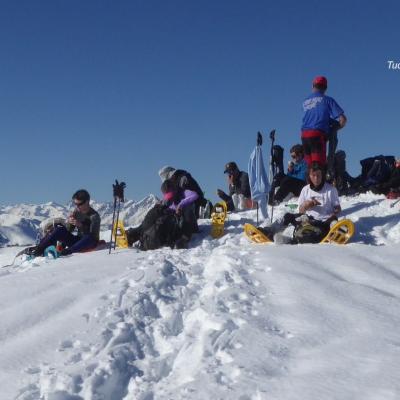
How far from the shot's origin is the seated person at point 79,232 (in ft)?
30.0

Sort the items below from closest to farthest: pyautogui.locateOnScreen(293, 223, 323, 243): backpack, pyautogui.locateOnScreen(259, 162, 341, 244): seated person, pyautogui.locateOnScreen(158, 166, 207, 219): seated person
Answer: pyautogui.locateOnScreen(293, 223, 323, 243): backpack
pyautogui.locateOnScreen(259, 162, 341, 244): seated person
pyautogui.locateOnScreen(158, 166, 207, 219): seated person

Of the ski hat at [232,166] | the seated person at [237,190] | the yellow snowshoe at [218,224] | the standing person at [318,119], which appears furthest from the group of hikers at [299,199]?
the ski hat at [232,166]

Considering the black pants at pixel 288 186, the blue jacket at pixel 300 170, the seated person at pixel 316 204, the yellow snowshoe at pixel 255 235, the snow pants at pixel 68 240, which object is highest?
the blue jacket at pixel 300 170

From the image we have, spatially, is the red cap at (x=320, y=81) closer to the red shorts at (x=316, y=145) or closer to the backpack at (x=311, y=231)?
the red shorts at (x=316, y=145)

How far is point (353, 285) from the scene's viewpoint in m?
5.10

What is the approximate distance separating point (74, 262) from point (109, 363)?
3.79 m

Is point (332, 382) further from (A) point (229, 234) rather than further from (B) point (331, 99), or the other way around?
(B) point (331, 99)

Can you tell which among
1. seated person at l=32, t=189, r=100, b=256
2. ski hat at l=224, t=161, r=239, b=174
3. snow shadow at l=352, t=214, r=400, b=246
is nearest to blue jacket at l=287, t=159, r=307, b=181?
ski hat at l=224, t=161, r=239, b=174

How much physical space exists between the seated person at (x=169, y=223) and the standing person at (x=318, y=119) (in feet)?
8.19

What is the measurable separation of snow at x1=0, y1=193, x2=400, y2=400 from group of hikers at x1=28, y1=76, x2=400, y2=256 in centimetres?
190

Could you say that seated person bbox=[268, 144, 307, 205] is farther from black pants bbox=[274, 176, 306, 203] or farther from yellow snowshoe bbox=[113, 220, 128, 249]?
yellow snowshoe bbox=[113, 220, 128, 249]

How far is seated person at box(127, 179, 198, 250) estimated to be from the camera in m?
8.79

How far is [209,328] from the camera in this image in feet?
13.6

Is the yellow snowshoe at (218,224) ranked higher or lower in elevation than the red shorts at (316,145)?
lower
